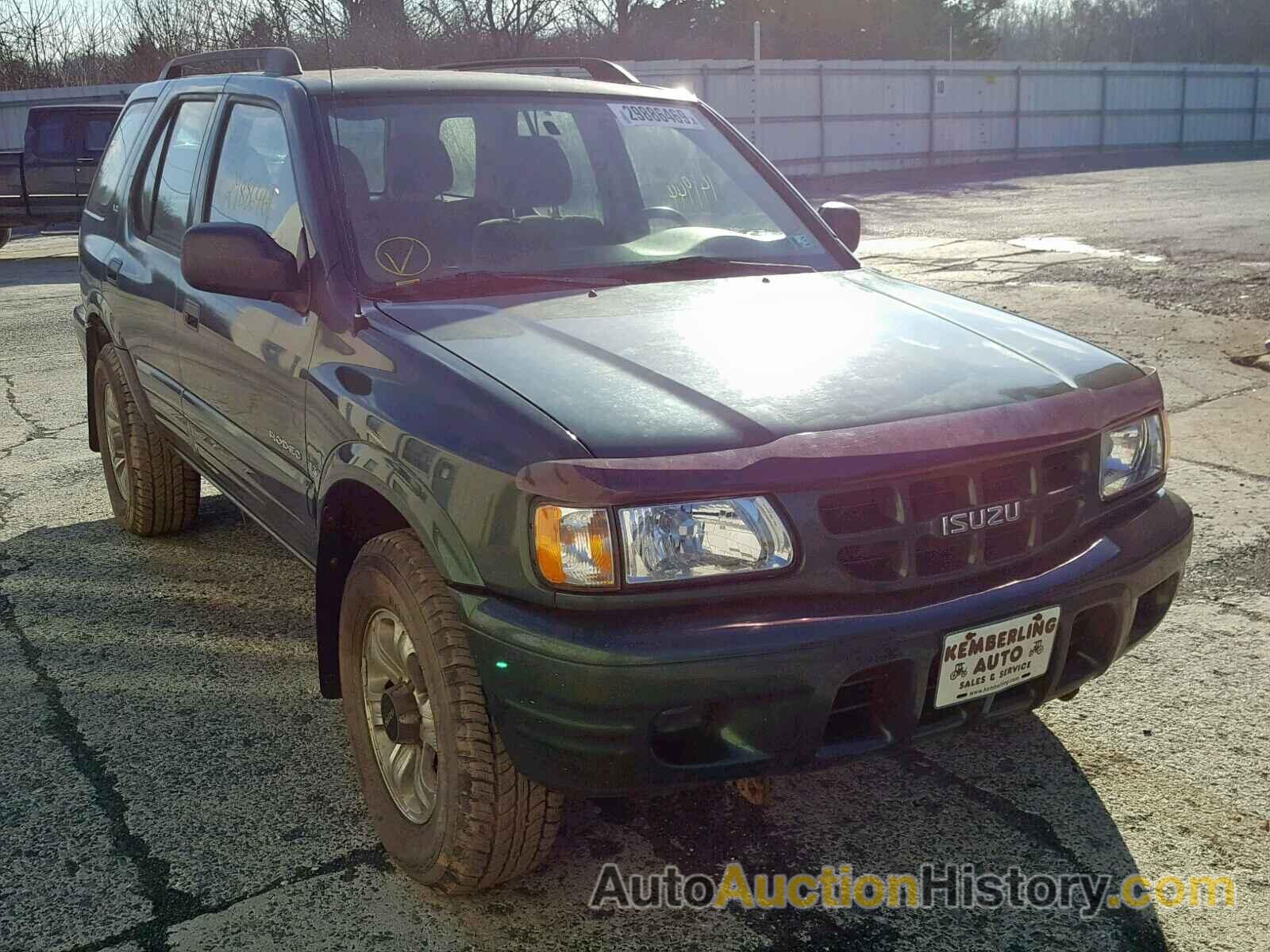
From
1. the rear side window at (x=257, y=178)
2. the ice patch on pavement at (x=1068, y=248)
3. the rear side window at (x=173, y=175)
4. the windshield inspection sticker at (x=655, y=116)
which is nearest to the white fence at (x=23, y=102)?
the ice patch on pavement at (x=1068, y=248)

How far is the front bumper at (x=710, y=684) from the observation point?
2.12 metres

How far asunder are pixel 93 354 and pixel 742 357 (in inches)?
136

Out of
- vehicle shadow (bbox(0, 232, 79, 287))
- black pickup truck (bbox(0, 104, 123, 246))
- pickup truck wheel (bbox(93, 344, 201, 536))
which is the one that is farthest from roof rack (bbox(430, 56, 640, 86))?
black pickup truck (bbox(0, 104, 123, 246))

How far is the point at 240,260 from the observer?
2.93 meters

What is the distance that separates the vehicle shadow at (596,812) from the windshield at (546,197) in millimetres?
1253

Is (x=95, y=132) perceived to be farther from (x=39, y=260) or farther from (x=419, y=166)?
(x=419, y=166)

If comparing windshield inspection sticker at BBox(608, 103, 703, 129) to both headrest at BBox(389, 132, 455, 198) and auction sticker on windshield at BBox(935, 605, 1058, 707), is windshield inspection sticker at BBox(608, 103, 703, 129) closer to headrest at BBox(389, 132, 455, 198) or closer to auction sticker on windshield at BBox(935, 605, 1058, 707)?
headrest at BBox(389, 132, 455, 198)

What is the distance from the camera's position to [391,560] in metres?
2.50

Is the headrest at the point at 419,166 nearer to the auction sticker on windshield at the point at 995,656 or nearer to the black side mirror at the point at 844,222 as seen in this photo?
the black side mirror at the point at 844,222

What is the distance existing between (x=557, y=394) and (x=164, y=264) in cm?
224

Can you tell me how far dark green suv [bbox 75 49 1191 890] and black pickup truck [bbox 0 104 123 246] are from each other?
41.0 ft

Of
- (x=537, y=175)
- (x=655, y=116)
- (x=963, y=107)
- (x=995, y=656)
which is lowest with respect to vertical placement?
(x=995, y=656)

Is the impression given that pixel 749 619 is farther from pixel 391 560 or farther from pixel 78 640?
pixel 78 640

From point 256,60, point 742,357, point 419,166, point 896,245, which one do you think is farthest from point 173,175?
point 896,245
